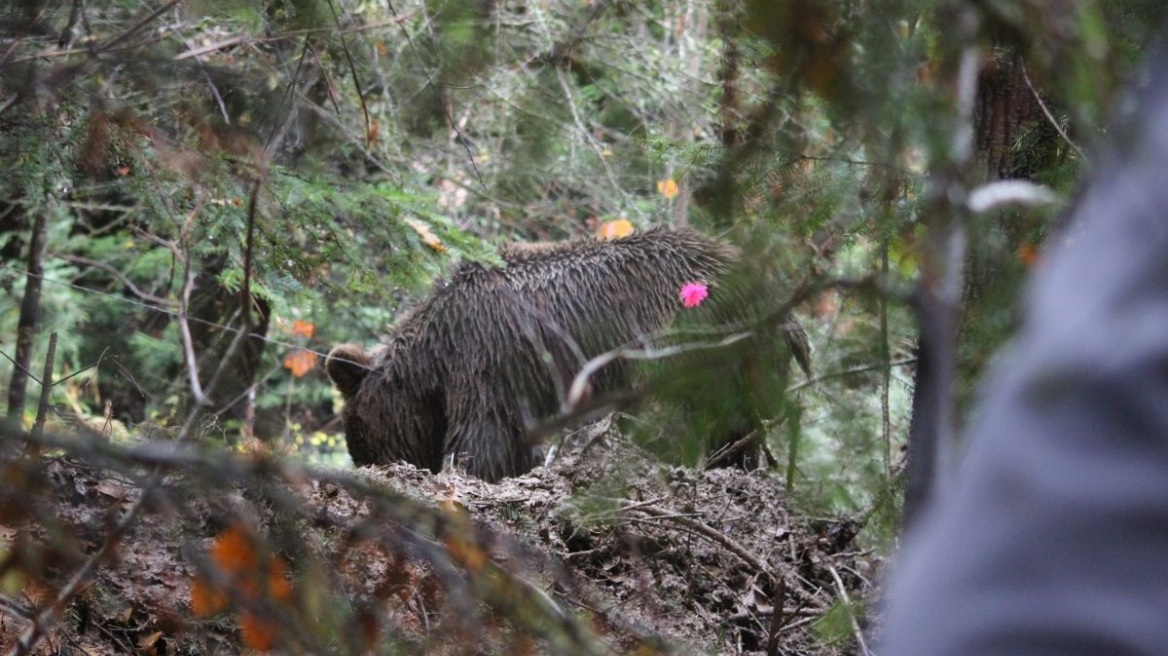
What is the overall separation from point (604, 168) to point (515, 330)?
1.87 metres

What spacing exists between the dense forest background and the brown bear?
754 millimetres

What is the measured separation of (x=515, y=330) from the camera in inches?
317

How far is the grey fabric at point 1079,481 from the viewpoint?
0.55 m

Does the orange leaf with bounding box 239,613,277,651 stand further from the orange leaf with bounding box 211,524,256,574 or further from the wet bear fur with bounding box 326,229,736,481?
the wet bear fur with bounding box 326,229,736,481

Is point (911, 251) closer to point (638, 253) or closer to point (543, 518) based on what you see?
point (543, 518)

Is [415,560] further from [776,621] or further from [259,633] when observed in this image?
[776,621]

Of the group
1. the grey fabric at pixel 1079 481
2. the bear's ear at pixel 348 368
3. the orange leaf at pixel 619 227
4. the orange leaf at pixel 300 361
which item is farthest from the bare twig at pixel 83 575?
the orange leaf at pixel 300 361

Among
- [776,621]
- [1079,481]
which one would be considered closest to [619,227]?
[776,621]

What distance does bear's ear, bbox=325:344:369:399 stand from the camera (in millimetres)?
8398

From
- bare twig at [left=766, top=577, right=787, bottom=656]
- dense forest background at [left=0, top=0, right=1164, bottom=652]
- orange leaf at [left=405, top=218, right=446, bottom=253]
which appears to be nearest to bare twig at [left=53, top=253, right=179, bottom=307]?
dense forest background at [left=0, top=0, right=1164, bottom=652]

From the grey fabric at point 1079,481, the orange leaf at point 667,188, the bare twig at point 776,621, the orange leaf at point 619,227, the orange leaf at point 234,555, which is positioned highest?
the grey fabric at point 1079,481

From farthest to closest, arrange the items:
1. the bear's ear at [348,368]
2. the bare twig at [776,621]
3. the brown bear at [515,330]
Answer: the bear's ear at [348,368], the brown bear at [515,330], the bare twig at [776,621]

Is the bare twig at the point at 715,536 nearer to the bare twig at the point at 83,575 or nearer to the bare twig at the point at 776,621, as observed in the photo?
the bare twig at the point at 776,621

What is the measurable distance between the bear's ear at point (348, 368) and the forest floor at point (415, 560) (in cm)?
275
